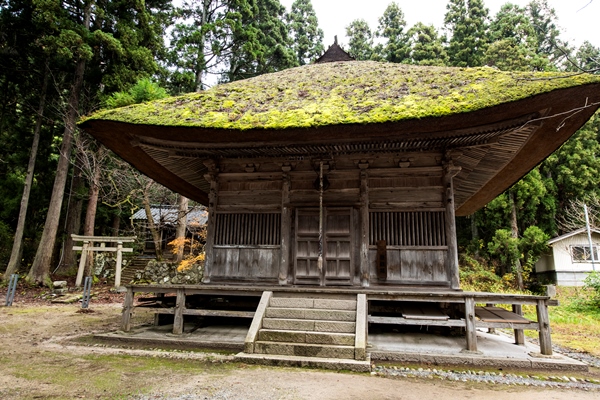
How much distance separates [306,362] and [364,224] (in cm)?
337

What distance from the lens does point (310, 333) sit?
6.03 meters

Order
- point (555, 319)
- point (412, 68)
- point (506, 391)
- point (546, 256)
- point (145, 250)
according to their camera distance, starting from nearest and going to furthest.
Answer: point (506, 391) → point (412, 68) → point (555, 319) → point (546, 256) → point (145, 250)

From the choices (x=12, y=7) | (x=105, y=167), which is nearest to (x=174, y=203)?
(x=105, y=167)

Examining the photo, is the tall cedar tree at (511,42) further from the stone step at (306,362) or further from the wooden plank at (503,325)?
the stone step at (306,362)

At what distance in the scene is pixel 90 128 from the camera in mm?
7273

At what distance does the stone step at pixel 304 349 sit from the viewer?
225 inches

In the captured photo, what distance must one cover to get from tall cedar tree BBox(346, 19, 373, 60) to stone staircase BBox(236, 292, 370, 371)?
34.7 meters

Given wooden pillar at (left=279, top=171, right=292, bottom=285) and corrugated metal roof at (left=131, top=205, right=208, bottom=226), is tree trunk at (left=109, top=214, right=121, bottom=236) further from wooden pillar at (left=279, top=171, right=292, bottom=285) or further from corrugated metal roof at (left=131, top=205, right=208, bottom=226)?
wooden pillar at (left=279, top=171, right=292, bottom=285)

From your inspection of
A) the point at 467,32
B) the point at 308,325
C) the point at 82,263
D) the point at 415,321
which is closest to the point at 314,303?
the point at 308,325

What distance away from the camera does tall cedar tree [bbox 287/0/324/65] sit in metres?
33.3

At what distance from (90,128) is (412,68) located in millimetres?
7717

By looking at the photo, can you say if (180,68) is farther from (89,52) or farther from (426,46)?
(426,46)

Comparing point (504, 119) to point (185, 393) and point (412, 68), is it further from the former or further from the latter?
point (185, 393)

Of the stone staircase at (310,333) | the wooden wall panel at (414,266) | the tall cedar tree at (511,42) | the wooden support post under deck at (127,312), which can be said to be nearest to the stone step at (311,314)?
the stone staircase at (310,333)
